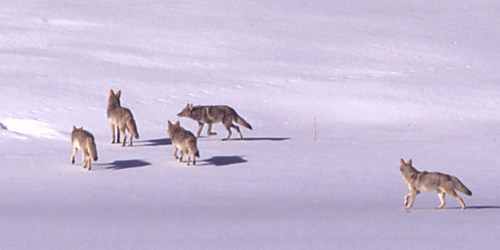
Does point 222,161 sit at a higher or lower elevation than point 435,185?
higher

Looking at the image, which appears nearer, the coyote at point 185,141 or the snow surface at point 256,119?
the snow surface at point 256,119

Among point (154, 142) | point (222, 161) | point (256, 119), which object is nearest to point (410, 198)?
point (222, 161)

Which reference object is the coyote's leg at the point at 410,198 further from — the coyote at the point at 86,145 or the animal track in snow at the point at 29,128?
the animal track in snow at the point at 29,128

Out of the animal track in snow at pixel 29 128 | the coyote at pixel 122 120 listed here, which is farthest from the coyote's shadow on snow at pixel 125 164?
the animal track in snow at pixel 29 128

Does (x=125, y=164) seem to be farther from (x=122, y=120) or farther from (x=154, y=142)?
(x=154, y=142)

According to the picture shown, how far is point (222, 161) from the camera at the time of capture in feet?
46.8

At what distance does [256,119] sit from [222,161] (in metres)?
4.42

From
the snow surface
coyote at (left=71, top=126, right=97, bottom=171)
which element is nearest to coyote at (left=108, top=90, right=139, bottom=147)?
the snow surface

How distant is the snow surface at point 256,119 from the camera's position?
9867 mm

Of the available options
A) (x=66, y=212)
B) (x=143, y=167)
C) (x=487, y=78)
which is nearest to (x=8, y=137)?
(x=143, y=167)

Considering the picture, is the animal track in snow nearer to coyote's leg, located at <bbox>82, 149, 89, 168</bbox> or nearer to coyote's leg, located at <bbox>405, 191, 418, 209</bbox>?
coyote's leg, located at <bbox>82, 149, 89, 168</bbox>

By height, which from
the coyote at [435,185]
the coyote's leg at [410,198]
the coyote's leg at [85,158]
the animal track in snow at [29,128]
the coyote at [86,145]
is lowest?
the coyote's leg at [410,198]

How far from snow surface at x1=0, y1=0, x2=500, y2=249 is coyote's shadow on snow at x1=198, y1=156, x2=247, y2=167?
1.5 inches

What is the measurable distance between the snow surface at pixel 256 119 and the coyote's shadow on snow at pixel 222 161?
1.5 inches
